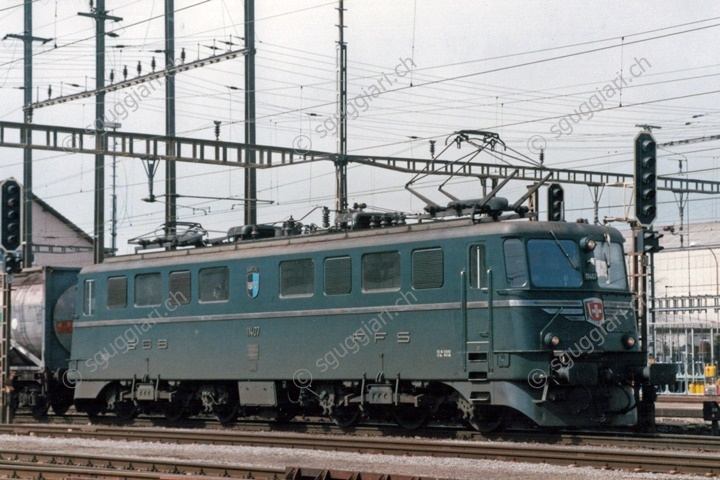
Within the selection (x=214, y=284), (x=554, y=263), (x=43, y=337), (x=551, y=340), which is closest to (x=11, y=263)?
(x=43, y=337)

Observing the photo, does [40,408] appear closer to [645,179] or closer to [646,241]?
[646,241]

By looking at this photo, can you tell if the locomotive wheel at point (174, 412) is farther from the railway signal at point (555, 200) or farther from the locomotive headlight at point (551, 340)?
the locomotive headlight at point (551, 340)

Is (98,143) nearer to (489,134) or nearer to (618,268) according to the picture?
(489,134)

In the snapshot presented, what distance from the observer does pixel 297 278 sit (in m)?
22.2

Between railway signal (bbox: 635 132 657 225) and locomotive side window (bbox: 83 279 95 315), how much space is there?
41.6ft

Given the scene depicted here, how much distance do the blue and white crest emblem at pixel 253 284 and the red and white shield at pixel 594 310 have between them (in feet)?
22.0

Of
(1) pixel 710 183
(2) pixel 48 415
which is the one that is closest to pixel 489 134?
(2) pixel 48 415

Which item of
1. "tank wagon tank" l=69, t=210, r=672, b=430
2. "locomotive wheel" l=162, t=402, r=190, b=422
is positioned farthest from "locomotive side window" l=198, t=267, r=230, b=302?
"locomotive wheel" l=162, t=402, r=190, b=422

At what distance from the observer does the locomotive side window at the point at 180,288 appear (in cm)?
2428

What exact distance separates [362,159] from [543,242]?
1394cm

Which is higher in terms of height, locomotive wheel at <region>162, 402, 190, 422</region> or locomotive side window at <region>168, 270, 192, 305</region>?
locomotive side window at <region>168, 270, 192, 305</region>

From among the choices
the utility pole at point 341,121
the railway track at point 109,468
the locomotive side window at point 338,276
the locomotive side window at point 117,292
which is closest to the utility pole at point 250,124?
the utility pole at point 341,121

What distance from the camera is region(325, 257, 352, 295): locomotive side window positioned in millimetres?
21250

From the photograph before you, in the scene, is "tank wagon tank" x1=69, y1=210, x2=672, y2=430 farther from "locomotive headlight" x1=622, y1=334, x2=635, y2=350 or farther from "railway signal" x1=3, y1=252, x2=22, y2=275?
"railway signal" x1=3, y1=252, x2=22, y2=275
